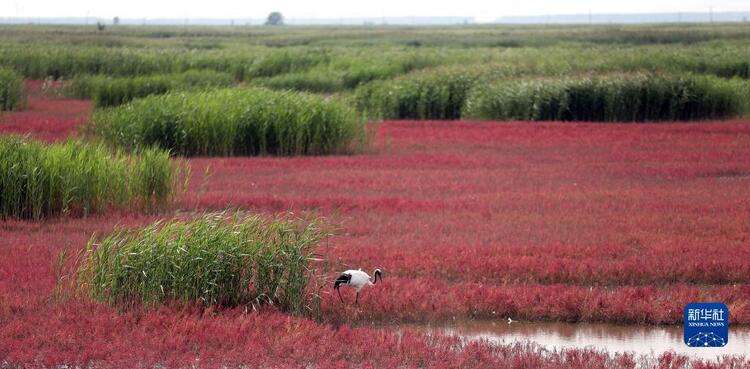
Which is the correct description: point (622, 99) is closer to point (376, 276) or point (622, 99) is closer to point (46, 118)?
point (46, 118)

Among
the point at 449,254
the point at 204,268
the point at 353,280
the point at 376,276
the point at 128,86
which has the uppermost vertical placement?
the point at 128,86

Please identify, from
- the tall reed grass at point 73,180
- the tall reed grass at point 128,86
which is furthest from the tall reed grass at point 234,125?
the tall reed grass at point 128,86

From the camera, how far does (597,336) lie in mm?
10250

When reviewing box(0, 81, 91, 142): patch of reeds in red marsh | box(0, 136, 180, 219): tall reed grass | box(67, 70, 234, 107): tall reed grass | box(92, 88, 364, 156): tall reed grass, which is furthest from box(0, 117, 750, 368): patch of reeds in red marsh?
box(67, 70, 234, 107): tall reed grass

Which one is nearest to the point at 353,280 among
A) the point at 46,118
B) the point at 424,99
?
the point at 46,118

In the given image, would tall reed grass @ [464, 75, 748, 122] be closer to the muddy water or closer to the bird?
the muddy water

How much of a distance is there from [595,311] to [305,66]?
43213 mm

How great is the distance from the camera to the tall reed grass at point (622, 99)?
3216 centimetres

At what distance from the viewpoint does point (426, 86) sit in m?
36.1

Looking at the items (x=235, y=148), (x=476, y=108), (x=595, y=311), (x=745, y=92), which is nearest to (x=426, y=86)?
(x=476, y=108)

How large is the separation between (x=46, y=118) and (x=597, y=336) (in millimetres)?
24642

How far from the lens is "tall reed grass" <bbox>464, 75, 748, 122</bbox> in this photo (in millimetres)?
32156

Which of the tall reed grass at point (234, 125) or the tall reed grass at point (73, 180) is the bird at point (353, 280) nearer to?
the tall reed grass at point (73, 180)

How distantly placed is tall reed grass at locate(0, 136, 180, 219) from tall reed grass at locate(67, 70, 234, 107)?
15117 mm
